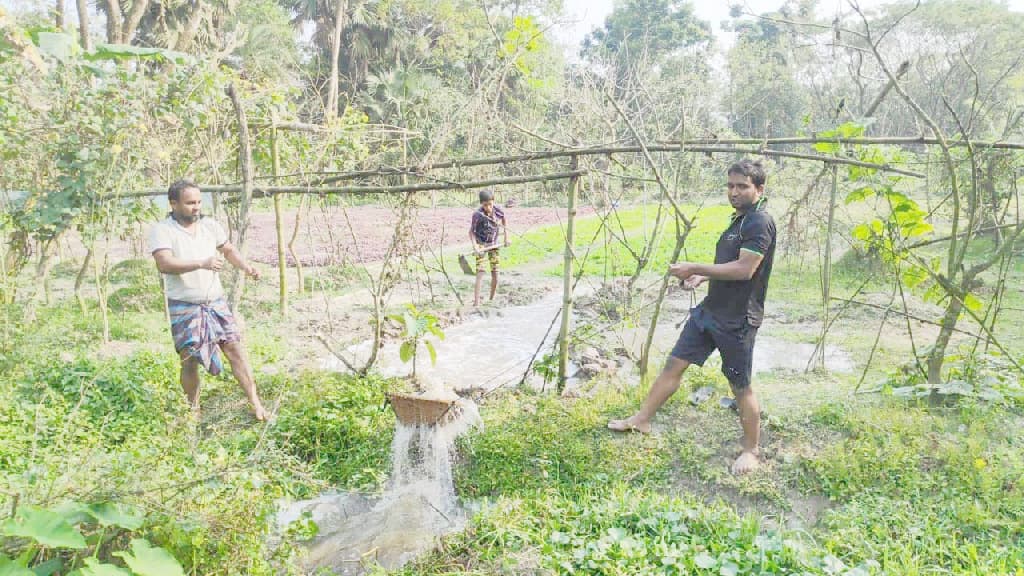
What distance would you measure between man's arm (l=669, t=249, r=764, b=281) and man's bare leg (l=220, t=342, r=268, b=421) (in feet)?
10.1

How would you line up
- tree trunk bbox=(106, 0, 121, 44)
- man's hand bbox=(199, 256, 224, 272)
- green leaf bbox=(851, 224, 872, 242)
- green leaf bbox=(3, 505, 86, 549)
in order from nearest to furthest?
green leaf bbox=(3, 505, 86, 549), man's hand bbox=(199, 256, 224, 272), green leaf bbox=(851, 224, 872, 242), tree trunk bbox=(106, 0, 121, 44)

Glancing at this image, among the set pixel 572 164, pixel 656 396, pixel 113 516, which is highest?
pixel 572 164

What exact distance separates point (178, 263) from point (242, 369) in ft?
3.02

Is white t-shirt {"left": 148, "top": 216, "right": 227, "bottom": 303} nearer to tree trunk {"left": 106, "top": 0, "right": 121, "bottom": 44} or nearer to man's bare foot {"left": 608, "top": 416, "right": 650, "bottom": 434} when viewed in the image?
man's bare foot {"left": 608, "top": 416, "right": 650, "bottom": 434}

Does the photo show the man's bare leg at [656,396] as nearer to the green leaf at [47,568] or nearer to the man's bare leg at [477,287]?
the green leaf at [47,568]

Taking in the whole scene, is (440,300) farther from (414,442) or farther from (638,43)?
(638,43)

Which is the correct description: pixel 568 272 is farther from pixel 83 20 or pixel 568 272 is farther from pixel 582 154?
pixel 83 20

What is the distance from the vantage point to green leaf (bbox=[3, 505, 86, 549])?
6.80 feet

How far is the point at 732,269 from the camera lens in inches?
139

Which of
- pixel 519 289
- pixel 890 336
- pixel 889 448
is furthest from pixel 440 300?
pixel 889 448

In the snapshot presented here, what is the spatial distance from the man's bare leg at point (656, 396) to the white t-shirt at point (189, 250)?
115 inches

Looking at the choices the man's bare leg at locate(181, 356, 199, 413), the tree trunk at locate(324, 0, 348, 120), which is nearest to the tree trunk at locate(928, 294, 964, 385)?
the man's bare leg at locate(181, 356, 199, 413)

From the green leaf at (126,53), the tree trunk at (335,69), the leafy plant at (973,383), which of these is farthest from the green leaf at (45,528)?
the tree trunk at (335,69)

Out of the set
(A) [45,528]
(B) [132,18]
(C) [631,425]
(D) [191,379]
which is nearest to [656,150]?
(C) [631,425]
